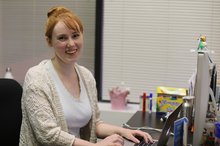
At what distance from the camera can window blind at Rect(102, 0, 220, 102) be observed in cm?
282

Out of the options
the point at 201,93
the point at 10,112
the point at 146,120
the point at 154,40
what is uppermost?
the point at 154,40

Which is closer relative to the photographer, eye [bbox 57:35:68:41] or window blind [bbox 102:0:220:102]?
eye [bbox 57:35:68:41]

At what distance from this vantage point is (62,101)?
6.48ft

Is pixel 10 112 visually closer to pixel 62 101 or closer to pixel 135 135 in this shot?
pixel 62 101

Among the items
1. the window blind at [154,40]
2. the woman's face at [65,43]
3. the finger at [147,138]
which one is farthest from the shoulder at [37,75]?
the window blind at [154,40]

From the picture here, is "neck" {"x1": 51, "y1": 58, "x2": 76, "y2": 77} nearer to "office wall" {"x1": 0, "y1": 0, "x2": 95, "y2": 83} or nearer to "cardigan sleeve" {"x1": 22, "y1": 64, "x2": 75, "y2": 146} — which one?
"cardigan sleeve" {"x1": 22, "y1": 64, "x2": 75, "y2": 146}

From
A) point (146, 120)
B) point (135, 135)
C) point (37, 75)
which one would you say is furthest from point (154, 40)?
point (37, 75)

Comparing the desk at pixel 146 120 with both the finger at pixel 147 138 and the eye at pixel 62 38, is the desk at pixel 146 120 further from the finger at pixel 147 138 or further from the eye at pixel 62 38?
the eye at pixel 62 38

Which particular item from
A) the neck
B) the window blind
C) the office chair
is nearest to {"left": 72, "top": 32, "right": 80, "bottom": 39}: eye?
the neck

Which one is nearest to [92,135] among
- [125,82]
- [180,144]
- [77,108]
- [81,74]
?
[77,108]

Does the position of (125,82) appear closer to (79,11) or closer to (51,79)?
(79,11)

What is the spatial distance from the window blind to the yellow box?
0.41 meters

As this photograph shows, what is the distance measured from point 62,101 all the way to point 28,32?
1.37 meters

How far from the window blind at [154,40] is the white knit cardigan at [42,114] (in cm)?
107
